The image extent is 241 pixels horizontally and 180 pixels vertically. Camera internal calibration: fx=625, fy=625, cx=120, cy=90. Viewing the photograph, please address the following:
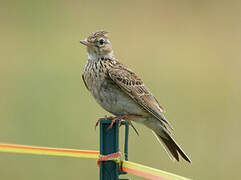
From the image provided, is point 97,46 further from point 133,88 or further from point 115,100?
point 115,100

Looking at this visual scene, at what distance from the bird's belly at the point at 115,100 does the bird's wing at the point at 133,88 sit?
6 cm

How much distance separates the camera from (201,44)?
12.9m

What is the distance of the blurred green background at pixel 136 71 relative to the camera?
8734 millimetres

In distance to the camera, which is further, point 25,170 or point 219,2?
point 219,2

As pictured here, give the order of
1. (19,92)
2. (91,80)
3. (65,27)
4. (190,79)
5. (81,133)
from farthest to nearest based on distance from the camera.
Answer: (65,27)
(190,79)
(19,92)
(81,133)
(91,80)

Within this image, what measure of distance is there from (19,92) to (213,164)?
11.4 ft

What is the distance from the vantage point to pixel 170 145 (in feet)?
19.5

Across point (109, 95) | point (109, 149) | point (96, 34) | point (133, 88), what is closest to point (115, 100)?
point (109, 95)

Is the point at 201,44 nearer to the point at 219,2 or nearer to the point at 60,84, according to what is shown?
the point at 219,2

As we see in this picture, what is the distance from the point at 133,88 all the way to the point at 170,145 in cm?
75

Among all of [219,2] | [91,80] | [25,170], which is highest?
[219,2]

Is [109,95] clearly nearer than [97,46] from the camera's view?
Yes

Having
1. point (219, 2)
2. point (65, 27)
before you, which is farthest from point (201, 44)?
point (65, 27)

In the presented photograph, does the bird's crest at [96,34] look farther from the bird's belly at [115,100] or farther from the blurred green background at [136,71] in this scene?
the blurred green background at [136,71]
